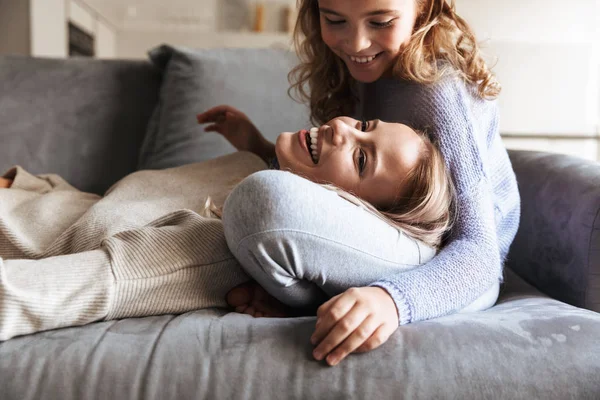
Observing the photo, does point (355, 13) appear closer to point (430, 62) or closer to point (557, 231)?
point (430, 62)

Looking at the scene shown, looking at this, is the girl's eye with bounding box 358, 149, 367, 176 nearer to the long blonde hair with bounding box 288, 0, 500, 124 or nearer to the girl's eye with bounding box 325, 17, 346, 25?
the long blonde hair with bounding box 288, 0, 500, 124

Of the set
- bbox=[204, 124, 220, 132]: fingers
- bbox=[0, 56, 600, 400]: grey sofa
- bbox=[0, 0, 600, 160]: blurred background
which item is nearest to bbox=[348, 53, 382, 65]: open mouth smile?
bbox=[204, 124, 220, 132]: fingers

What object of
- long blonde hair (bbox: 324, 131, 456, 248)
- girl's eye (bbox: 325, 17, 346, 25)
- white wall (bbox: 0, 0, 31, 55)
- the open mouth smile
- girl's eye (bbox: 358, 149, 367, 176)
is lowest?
long blonde hair (bbox: 324, 131, 456, 248)

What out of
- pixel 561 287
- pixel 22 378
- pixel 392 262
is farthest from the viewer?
pixel 561 287

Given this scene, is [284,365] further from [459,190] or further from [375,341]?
[459,190]

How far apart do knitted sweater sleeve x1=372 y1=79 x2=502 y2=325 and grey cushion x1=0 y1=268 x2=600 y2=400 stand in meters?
0.06

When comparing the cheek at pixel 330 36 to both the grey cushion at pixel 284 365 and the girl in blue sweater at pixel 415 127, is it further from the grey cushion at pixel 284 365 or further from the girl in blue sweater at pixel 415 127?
the grey cushion at pixel 284 365

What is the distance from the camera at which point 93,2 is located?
376cm

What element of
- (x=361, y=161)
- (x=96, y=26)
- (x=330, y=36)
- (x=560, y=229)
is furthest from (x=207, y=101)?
(x=96, y=26)

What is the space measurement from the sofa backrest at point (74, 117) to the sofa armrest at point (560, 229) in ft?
3.48

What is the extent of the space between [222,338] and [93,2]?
358 centimetres

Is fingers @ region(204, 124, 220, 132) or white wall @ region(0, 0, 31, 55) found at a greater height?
white wall @ region(0, 0, 31, 55)

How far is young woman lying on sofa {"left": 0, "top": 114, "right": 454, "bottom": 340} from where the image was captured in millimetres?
759

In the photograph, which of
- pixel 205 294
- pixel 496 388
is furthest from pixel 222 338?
pixel 496 388
